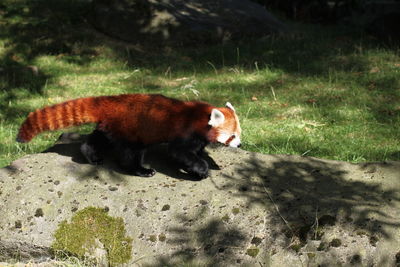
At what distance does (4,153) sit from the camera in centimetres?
662

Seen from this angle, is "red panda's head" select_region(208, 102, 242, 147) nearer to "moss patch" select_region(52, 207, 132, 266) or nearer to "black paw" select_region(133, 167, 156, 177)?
"black paw" select_region(133, 167, 156, 177)

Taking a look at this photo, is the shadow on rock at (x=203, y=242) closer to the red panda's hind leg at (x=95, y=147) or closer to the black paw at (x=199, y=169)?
the black paw at (x=199, y=169)

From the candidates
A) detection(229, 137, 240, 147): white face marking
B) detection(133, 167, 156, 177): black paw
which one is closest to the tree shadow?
detection(229, 137, 240, 147): white face marking

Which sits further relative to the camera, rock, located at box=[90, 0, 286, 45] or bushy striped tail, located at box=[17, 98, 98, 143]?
rock, located at box=[90, 0, 286, 45]

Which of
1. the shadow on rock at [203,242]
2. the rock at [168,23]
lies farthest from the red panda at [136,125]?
the rock at [168,23]

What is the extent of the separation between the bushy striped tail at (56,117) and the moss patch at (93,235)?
0.96 metres

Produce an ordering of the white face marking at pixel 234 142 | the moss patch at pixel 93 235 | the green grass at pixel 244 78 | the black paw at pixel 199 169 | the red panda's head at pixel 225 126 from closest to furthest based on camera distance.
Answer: the moss patch at pixel 93 235
the black paw at pixel 199 169
the red panda's head at pixel 225 126
the white face marking at pixel 234 142
the green grass at pixel 244 78

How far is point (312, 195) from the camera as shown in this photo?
14.6 ft

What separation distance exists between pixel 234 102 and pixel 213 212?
4.42 meters

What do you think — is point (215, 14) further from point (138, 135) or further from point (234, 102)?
point (138, 135)

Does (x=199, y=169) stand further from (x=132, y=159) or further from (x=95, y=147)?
(x=95, y=147)

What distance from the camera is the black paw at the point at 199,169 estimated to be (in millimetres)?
4793

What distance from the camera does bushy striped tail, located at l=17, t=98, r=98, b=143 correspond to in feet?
16.3

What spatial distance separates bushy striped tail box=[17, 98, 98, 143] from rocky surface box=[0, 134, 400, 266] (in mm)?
321
